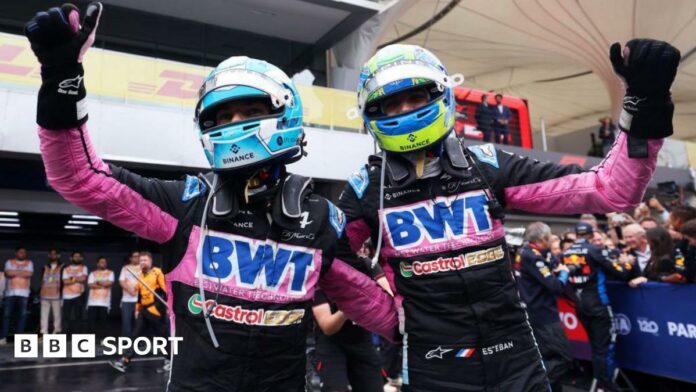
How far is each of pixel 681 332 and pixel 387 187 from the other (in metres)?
4.34

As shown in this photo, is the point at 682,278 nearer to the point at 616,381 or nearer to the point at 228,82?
the point at 616,381

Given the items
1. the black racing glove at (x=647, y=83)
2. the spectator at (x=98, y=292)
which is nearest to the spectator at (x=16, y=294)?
the spectator at (x=98, y=292)

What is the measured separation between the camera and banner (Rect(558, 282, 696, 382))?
15.8ft

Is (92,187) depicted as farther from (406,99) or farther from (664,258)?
(664,258)

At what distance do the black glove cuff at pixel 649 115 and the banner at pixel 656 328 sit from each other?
396 centimetres

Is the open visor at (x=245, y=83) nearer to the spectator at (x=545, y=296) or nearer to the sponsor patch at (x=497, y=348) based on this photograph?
the sponsor patch at (x=497, y=348)

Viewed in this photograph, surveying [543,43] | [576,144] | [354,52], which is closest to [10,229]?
[354,52]

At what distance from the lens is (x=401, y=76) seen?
7.09 feet

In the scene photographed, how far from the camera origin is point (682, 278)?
4.88m

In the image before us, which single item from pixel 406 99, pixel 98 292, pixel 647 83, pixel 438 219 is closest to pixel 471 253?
pixel 438 219

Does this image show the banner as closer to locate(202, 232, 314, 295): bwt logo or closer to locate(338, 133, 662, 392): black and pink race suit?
locate(338, 133, 662, 392): black and pink race suit

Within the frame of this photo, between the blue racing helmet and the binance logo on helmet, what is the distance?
0.36m

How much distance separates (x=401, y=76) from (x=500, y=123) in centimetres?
1189

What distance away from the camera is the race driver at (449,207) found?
1935 mm
